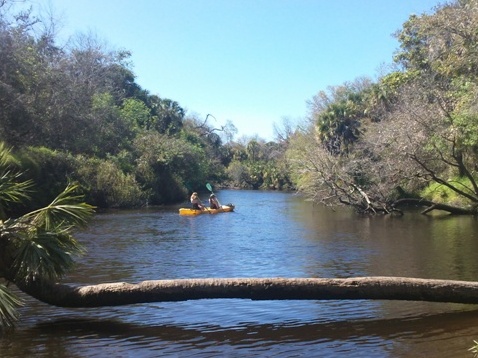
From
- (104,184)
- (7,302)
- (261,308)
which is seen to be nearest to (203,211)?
(104,184)

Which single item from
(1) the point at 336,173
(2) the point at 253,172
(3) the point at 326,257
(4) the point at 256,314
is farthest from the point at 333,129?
(4) the point at 256,314

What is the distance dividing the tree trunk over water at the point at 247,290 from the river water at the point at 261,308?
1.49 feet

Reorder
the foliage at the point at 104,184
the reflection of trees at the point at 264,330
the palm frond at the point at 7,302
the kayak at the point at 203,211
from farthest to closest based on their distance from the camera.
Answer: the foliage at the point at 104,184
the kayak at the point at 203,211
the reflection of trees at the point at 264,330
the palm frond at the point at 7,302

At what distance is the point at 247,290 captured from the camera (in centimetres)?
893

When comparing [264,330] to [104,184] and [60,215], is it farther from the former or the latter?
[104,184]

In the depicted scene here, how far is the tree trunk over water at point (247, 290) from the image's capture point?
8.92 m

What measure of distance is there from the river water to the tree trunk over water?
0.45 m

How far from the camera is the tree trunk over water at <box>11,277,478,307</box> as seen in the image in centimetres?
892

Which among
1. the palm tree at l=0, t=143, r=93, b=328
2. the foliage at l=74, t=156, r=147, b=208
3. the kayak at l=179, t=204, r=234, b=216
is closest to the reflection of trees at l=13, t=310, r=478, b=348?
the palm tree at l=0, t=143, r=93, b=328

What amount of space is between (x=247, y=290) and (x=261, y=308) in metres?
1.60

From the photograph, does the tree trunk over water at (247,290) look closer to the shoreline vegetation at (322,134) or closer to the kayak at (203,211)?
the shoreline vegetation at (322,134)

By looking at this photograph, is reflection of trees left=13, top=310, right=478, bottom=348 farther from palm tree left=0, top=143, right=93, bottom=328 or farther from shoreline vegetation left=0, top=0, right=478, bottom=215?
shoreline vegetation left=0, top=0, right=478, bottom=215

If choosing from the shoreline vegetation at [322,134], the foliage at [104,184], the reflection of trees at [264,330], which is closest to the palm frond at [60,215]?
the reflection of trees at [264,330]

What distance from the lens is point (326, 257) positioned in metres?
16.7
